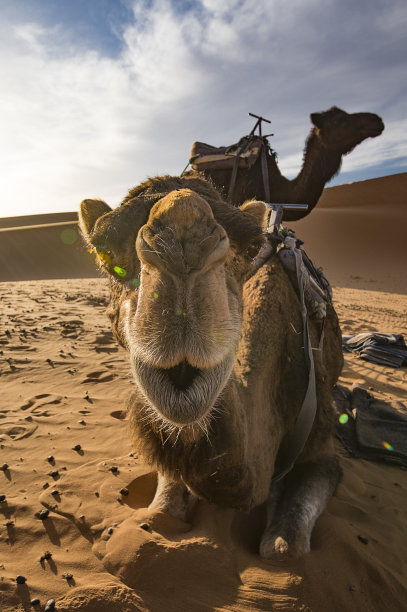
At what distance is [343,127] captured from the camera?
7617mm

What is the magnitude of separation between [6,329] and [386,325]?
9.44 m

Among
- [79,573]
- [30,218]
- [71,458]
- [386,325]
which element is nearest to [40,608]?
[79,573]

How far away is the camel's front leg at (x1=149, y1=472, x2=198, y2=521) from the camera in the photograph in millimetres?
2512

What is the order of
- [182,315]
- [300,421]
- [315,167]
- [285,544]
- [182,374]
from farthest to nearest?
[315,167] → [300,421] → [285,544] → [182,374] → [182,315]

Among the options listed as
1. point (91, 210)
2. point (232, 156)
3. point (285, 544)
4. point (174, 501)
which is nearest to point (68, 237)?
point (232, 156)

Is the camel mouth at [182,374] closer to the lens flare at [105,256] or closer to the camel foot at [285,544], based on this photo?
the lens flare at [105,256]

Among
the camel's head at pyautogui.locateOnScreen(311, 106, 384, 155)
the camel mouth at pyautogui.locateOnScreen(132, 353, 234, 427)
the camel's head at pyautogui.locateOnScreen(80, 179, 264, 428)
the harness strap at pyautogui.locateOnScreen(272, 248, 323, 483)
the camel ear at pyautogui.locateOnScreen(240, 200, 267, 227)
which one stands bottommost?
the harness strap at pyautogui.locateOnScreen(272, 248, 323, 483)

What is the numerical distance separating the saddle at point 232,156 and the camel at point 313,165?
64 mm

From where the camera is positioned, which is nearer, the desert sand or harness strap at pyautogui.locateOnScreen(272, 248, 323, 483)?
the desert sand

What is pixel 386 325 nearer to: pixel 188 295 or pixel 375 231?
pixel 188 295

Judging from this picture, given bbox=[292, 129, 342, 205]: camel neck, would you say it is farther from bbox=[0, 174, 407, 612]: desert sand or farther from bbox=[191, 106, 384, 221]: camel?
bbox=[0, 174, 407, 612]: desert sand

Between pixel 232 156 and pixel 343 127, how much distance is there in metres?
2.52

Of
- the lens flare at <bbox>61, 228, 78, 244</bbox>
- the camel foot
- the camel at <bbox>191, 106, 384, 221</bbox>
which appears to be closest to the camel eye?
the camel foot

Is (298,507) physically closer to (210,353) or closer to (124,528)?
(124,528)
